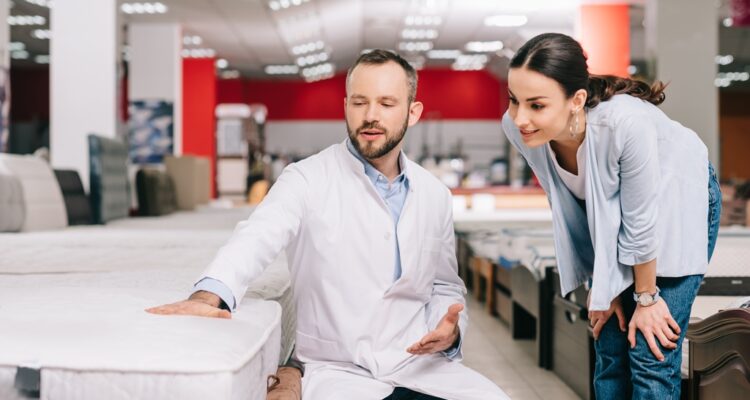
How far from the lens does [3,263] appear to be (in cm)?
301

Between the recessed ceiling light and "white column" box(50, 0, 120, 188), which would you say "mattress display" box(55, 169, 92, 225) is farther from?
the recessed ceiling light

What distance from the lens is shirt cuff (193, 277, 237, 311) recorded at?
4.76ft

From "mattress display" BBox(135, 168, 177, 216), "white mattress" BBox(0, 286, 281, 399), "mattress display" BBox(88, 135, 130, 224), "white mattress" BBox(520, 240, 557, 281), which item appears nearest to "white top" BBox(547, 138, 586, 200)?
"white mattress" BBox(0, 286, 281, 399)

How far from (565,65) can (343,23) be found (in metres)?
12.5

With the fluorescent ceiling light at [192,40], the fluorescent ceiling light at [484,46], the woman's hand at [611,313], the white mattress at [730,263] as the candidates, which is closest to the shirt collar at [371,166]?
the woman's hand at [611,313]

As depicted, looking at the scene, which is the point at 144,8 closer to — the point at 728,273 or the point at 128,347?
the point at 728,273

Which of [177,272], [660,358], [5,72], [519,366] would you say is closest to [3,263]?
[177,272]

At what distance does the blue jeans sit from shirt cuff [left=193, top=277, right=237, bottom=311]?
0.96m

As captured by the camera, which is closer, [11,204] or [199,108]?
[11,204]

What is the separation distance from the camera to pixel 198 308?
140cm

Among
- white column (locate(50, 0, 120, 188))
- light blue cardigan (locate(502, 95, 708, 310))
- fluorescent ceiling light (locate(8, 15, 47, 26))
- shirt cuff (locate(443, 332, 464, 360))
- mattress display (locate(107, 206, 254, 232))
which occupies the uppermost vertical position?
fluorescent ceiling light (locate(8, 15, 47, 26))

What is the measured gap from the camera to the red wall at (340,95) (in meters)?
20.8

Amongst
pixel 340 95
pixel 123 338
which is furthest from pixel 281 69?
pixel 123 338

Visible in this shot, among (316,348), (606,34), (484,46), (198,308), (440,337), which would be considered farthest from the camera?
(484,46)
